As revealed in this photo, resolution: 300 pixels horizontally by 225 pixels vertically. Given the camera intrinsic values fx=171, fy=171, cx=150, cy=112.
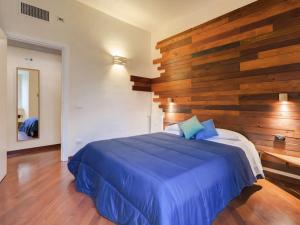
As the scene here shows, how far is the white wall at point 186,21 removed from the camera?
3.15 meters

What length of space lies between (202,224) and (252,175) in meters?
1.26

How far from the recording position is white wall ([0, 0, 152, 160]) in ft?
10.1

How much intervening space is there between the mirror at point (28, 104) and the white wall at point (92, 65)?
140 cm

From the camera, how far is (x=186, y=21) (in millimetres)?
3855

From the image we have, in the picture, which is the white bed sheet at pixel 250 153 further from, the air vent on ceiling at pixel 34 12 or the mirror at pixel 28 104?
the mirror at pixel 28 104

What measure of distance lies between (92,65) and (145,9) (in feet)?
5.41

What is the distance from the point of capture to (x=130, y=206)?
1495 millimetres

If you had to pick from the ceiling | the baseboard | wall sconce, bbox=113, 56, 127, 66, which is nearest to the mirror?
the baseboard

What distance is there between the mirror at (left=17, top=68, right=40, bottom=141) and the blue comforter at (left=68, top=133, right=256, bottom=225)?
247 centimetres

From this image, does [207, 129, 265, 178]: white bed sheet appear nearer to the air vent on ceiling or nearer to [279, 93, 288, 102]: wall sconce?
[279, 93, 288, 102]: wall sconce

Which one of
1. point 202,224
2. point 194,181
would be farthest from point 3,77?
point 202,224

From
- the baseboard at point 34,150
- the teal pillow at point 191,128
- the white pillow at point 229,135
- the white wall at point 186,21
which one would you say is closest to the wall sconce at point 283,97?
the white pillow at point 229,135

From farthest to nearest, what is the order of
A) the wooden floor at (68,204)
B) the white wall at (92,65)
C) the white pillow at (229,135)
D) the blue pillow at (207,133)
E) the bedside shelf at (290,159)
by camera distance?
the white wall at (92,65)
the blue pillow at (207,133)
the white pillow at (229,135)
the bedside shelf at (290,159)
the wooden floor at (68,204)

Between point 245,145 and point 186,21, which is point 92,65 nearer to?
point 186,21
